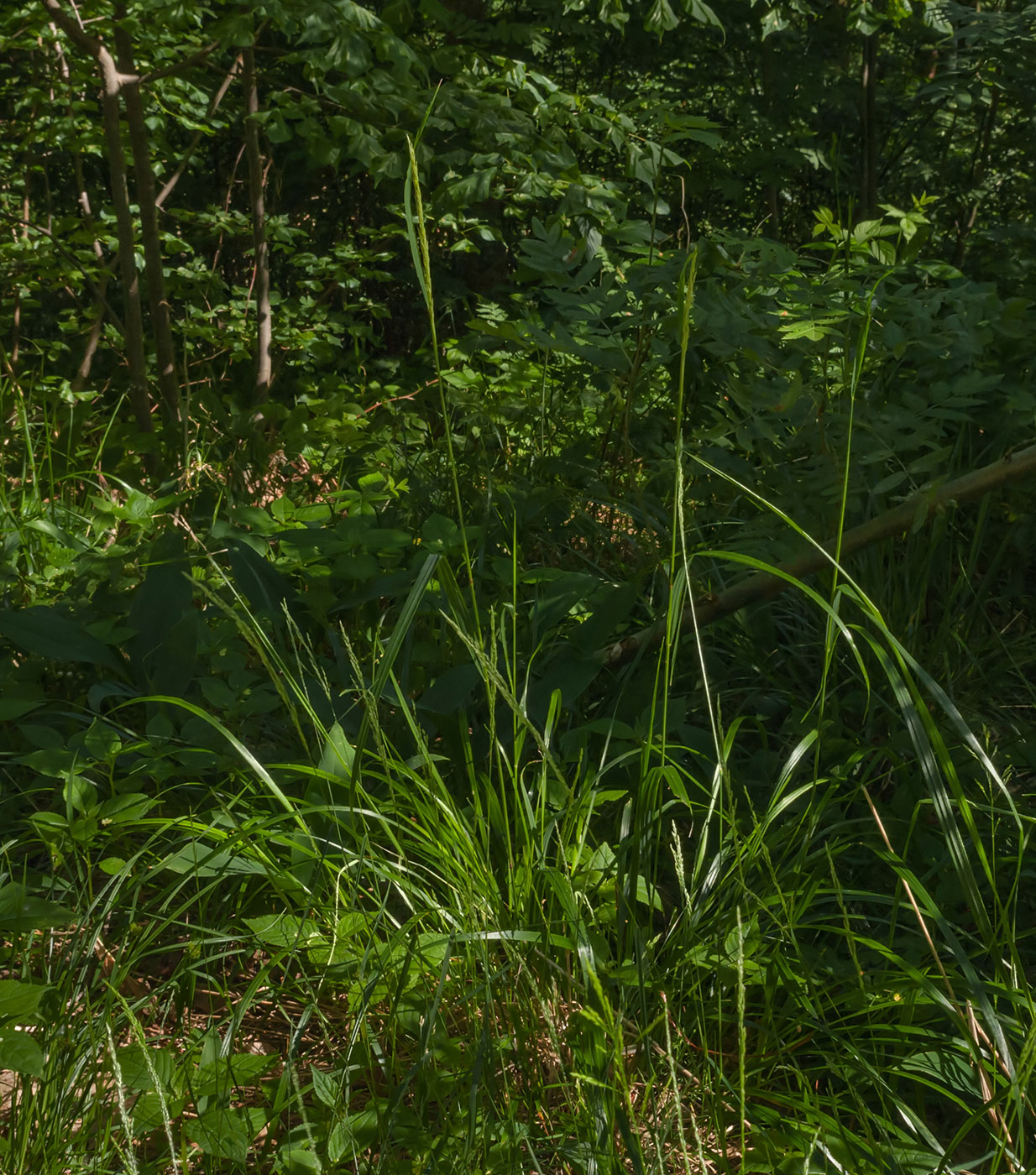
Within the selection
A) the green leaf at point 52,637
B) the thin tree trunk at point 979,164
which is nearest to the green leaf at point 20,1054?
the green leaf at point 52,637

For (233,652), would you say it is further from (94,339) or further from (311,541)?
(94,339)

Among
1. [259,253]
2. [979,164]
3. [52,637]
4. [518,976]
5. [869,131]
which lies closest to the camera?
[518,976]

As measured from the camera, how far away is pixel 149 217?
3258 millimetres

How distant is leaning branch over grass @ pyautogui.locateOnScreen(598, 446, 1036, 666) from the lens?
1.81 metres

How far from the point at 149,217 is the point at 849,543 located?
243 centimetres

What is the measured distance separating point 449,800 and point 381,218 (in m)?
5.52

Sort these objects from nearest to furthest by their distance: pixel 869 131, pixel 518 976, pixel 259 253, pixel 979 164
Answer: pixel 518 976
pixel 259 253
pixel 869 131
pixel 979 164

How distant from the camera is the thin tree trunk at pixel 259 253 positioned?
3791 mm

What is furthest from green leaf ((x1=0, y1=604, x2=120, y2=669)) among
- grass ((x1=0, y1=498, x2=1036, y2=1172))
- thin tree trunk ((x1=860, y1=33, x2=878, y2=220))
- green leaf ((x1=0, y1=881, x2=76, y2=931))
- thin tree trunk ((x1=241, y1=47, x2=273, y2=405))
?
thin tree trunk ((x1=860, y1=33, x2=878, y2=220))

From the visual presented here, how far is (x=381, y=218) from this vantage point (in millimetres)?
6238

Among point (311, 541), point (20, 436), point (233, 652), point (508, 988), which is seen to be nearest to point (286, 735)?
point (233, 652)

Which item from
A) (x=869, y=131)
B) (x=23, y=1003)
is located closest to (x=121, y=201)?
(x=23, y=1003)

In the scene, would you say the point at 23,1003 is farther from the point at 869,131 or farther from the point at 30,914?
the point at 869,131

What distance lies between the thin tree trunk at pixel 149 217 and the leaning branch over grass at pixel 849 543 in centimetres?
208
